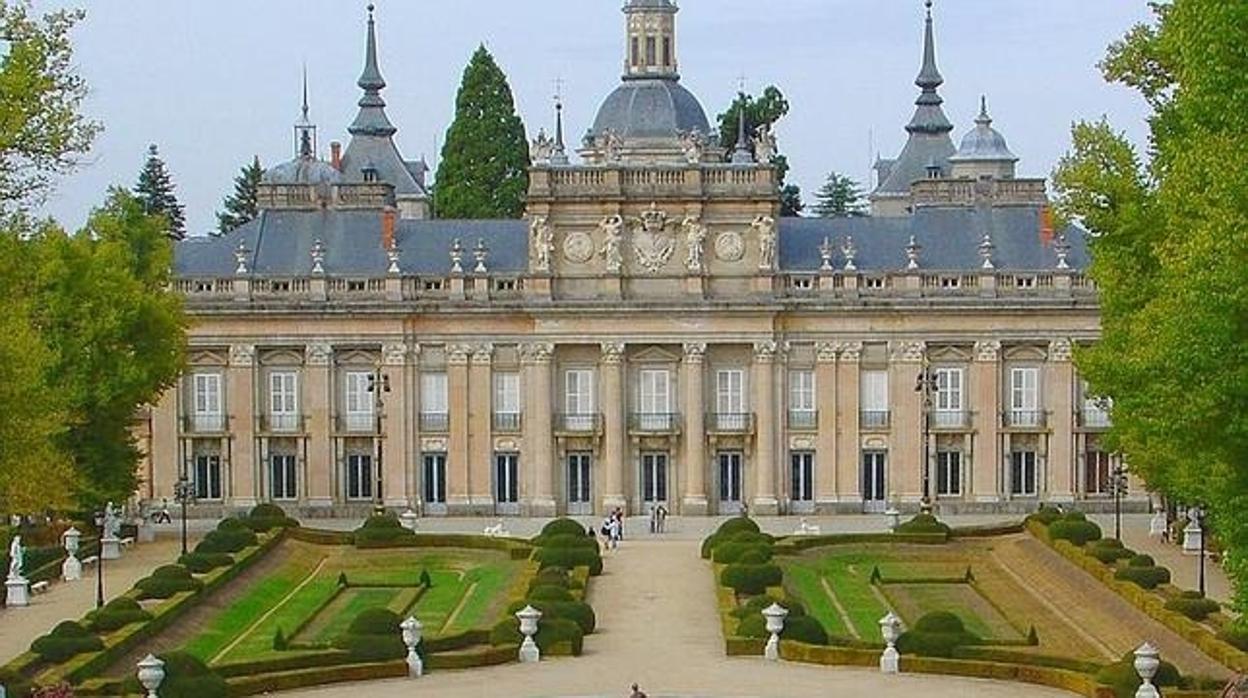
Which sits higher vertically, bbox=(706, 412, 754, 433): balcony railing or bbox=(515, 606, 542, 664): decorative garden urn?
bbox=(706, 412, 754, 433): balcony railing

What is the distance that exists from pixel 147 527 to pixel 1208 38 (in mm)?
47379

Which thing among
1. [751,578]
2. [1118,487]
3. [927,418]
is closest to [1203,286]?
[751,578]

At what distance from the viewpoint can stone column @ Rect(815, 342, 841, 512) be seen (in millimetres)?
84188

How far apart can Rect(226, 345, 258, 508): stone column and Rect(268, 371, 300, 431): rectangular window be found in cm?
74

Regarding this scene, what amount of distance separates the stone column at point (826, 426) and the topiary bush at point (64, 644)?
38.9 meters

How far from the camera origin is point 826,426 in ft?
276

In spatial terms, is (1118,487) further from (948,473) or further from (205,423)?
(205,423)

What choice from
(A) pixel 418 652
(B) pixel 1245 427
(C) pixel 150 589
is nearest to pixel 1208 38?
(B) pixel 1245 427

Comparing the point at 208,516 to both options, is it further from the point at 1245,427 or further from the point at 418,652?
the point at 1245,427

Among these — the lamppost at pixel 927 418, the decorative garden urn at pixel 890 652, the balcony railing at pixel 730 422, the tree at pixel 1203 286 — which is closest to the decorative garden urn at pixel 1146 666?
the tree at pixel 1203 286

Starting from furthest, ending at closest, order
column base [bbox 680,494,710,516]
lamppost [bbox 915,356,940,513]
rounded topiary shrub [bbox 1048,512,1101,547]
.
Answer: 1. column base [bbox 680,494,710,516]
2. lamppost [bbox 915,356,940,513]
3. rounded topiary shrub [bbox 1048,512,1101,547]

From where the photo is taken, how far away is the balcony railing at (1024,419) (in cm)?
8419

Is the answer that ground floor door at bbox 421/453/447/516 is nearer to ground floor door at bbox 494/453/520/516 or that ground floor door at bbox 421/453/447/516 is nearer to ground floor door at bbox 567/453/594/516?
ground floor door at bbox 494/453/520/516

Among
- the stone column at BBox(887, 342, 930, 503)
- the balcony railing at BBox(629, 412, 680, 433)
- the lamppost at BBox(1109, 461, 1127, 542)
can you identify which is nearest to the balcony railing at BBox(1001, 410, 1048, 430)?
the stone column at BBox(887, 342, 930, 503)
